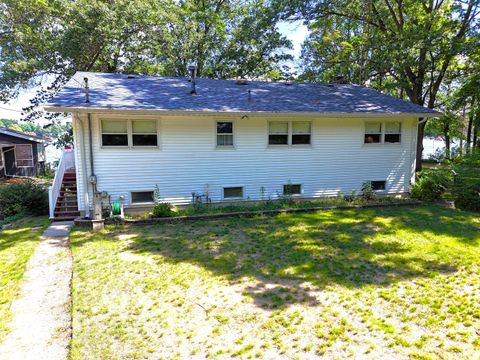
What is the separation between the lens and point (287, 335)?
139 inches

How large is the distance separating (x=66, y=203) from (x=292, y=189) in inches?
310

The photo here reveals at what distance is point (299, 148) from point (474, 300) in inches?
287

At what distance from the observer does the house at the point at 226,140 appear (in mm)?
9016

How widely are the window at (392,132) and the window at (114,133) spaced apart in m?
9.58

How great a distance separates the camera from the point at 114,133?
9.15m

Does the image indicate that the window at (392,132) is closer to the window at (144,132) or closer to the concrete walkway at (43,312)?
the window at (144,132)

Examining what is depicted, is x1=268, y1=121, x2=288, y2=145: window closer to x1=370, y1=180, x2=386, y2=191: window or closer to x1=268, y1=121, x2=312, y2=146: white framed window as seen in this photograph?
x1=268, y1=121, x2=312, y2=146: white framed window

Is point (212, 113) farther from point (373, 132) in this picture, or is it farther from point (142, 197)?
point (373, 132)

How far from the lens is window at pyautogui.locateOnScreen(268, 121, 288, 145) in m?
10.6

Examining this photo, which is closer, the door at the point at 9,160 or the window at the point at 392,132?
the window at the point at 392,132

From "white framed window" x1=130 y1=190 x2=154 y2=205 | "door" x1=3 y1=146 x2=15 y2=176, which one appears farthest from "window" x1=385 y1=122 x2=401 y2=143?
"door" x1=3 y1=146 x2=15 y2=176

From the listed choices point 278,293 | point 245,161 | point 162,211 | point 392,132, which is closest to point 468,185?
point 392,132

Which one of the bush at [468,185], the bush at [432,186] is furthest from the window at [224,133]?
the bush at [468,185]

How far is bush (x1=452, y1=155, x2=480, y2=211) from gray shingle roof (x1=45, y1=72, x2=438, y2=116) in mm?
2260
